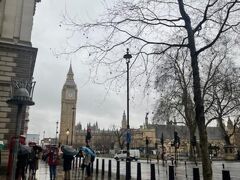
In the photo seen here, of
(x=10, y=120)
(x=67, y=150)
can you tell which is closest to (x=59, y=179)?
(x=67, y=150)

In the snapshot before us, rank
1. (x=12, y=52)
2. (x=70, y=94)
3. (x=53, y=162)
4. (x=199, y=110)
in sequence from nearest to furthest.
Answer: (x=199, y=110) < (x=53, y=162) < (x=12, y=52) < (x=70, y=94)

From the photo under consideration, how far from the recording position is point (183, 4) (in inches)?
544

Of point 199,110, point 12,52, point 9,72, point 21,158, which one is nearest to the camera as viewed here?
point 199,110

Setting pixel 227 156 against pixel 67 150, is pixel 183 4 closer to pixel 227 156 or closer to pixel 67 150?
pixel 67 150

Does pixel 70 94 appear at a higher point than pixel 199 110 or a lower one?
higher

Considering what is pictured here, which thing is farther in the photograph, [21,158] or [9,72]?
[9,72]

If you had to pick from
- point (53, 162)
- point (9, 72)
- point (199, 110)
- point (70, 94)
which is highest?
point (70, 94)

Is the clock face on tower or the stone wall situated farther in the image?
the clock face on tower

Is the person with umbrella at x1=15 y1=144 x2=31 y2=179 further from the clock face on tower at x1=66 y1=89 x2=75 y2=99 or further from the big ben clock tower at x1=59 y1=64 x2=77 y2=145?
the clock face on tower at x1=66 y1=89 x2=75 y2=99

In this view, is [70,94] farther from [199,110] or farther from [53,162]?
[199,110]

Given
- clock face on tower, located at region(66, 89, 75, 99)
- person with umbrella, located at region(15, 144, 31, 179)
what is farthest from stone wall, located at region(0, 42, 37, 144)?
clock face on tower, located at region(66, 89, 75, 99)

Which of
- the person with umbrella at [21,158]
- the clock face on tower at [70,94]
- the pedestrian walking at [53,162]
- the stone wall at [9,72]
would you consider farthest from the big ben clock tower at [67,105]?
the person with umbrella at [21,158]

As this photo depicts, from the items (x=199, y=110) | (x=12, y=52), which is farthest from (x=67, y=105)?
(x=199, y=110)

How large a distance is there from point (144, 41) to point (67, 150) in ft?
23.4
